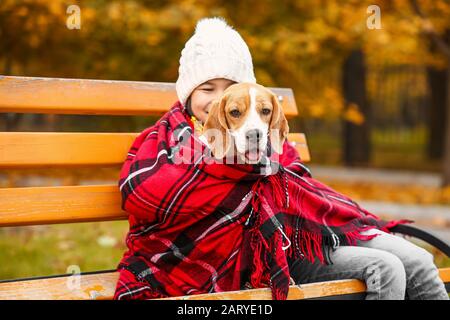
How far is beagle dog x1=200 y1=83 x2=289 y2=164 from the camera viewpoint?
7.39ft

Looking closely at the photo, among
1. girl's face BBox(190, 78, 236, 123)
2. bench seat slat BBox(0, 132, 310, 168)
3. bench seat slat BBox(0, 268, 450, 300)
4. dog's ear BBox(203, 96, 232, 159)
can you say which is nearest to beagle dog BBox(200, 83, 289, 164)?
dog's ear BBox(203, 96, 232, 159)

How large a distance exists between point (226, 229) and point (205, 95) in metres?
0.58

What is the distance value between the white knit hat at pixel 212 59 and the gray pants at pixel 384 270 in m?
0.80

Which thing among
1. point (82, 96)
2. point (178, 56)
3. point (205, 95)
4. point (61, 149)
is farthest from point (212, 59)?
point (178, 56)

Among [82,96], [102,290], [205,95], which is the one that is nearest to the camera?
[102,290]

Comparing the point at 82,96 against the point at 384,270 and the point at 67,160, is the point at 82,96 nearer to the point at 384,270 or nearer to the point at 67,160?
the point at 67,160

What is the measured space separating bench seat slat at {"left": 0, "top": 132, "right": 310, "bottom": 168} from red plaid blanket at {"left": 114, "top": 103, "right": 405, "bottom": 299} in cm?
29

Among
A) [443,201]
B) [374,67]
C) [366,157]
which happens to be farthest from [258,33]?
[374,67]

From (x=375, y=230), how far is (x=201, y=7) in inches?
200

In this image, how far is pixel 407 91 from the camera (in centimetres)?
1580

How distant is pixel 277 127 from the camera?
2.38 meters

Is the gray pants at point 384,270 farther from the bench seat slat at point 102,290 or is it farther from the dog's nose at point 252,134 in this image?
the dog's nose at point 252,134

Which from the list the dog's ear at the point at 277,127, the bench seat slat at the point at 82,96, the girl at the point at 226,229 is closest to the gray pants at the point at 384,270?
the girl at the point at 226,229
